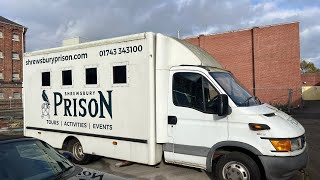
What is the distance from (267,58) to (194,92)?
27.6 meters

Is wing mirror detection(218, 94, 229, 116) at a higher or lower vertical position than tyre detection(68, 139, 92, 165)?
higher

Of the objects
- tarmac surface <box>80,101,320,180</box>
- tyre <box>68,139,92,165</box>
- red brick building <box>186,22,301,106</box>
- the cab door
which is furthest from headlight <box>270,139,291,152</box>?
red brick building <box>186,22,301,106</box>

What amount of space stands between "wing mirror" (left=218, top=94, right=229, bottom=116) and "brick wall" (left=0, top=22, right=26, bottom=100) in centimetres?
4590

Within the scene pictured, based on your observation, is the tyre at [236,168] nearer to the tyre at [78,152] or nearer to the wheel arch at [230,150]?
the wheel arch at [230,150]

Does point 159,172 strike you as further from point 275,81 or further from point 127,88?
point 275,81

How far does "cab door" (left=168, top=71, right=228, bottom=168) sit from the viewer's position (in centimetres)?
665

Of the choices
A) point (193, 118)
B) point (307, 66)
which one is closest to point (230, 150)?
point (193, 118)

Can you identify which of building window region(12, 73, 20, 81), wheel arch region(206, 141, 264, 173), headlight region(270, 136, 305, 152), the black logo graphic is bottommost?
wheel arch region(206, 141, 264, 173)

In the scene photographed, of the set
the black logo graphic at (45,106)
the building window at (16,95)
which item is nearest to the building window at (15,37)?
the building window at (16,95)

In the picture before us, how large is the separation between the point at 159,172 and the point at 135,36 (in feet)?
10.4

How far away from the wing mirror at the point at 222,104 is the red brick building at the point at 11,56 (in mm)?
45595

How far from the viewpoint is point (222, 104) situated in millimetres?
6258

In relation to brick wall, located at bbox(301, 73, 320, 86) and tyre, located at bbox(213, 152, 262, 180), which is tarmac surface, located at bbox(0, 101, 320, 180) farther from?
brick wall, located at bbox(301, 73, 320, 86)

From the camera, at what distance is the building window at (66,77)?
8836 millimetres
